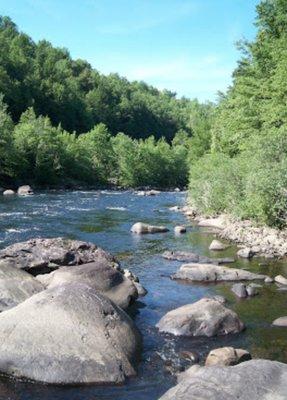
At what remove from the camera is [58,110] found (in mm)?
129125

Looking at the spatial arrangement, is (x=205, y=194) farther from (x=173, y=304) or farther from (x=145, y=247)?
(x=173, y=304)

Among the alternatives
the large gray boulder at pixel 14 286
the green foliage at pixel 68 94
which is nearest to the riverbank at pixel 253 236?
the large gray boulder at pixel 14 286

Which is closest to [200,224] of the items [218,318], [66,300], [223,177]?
[223,177]

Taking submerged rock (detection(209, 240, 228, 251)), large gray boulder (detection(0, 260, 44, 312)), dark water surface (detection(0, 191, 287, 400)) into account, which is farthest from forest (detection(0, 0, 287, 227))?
large gray boulder (detection(0, 260, 44, 312))

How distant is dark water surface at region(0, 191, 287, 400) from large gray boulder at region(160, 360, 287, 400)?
1798 mm

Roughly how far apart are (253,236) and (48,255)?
12947mm

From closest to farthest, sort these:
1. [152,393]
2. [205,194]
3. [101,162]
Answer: [152,393] → [205,194] → [101,162]

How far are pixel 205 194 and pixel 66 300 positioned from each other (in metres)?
27.9

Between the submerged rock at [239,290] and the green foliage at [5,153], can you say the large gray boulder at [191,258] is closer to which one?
the submerged rock at [239,290]

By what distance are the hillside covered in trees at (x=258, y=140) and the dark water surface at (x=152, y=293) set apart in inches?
113

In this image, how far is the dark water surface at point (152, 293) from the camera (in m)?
9.72

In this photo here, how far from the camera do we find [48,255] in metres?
16.8

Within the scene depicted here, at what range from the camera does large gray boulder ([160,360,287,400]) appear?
7637 mm

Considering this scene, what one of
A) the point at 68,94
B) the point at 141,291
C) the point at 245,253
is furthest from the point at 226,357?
the point at 68,94
